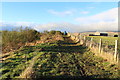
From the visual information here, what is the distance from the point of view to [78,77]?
16.7 feet

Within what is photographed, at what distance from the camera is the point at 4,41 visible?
39.5 feet

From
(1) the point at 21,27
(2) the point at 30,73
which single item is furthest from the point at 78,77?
(1) the point at 21,27

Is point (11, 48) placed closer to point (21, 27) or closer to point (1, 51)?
point (1, 51)

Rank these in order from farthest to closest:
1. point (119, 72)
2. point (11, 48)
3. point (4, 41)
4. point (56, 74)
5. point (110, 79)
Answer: point (11, 48) → point (4, 41) → point (119, 72) → point (56, 74) → point (110, 79)

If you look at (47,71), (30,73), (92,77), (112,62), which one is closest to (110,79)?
(92,77)

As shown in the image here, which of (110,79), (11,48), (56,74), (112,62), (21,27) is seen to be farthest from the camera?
(21,27)

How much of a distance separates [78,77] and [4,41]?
10.1 meters

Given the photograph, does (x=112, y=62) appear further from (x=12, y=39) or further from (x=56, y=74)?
(x=12, y=39)

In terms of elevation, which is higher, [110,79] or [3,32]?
[3,32]

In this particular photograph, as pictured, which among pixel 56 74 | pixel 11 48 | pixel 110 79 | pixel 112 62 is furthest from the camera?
pixel 11 48

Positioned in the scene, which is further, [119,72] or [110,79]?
[119,72]

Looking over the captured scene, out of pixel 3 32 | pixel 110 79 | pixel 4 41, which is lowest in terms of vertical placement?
pixel 110 79

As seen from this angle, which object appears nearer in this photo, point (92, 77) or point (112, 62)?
point (92, 77)

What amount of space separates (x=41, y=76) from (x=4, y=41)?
8925mm
